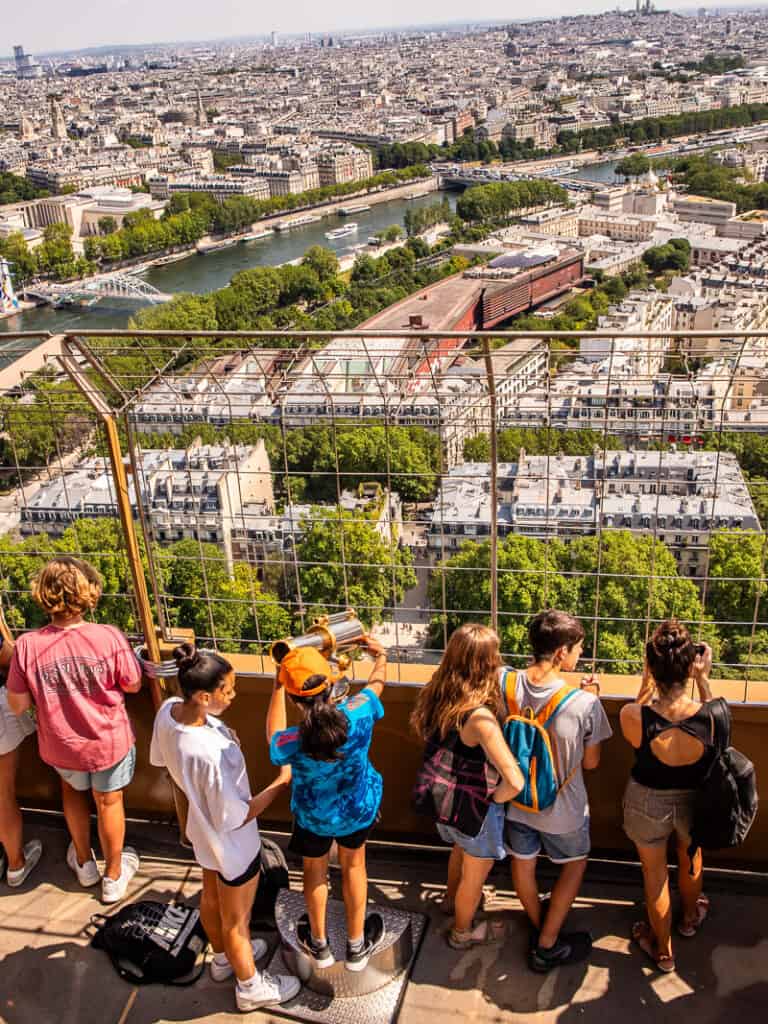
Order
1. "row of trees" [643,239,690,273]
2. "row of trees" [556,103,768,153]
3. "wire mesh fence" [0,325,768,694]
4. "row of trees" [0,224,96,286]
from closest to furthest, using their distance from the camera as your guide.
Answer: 1. "wire mesh fence" [0,325,768,694]
2. "row of trees" [643,239,690,273]
3. "row of trees" [0,224,96,286]
4. "row of trees" [556,103,768,153]

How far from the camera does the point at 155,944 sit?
3.95 ft

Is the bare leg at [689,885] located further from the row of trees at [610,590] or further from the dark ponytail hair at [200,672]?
the row of trees at [610,590]

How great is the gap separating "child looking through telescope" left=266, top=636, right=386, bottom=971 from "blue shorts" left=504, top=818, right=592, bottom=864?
163 mm

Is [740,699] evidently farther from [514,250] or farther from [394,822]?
[514,250]

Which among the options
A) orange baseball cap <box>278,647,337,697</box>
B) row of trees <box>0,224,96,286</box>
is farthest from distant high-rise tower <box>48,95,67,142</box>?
orange baseball cap <box>278,647,337,697</box>

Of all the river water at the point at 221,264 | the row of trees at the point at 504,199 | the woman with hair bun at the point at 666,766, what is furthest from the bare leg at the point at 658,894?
the row of trees at the point at 504,199

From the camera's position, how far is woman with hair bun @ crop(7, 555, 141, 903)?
1.13m

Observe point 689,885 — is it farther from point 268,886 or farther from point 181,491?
point 181,491

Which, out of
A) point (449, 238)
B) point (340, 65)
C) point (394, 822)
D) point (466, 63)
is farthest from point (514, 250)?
point (340, 65)

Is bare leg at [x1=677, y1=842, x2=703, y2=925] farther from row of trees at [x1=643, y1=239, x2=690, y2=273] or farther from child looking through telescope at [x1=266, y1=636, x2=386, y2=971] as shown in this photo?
row of trees at [x1=643, y1=239, x2=690, y2=273]

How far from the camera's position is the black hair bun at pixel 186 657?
3.23 feet

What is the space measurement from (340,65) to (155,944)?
8064cm

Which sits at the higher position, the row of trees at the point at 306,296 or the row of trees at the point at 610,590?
the row of trees at the point at 610,590

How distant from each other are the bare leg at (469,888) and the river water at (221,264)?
1975cm
